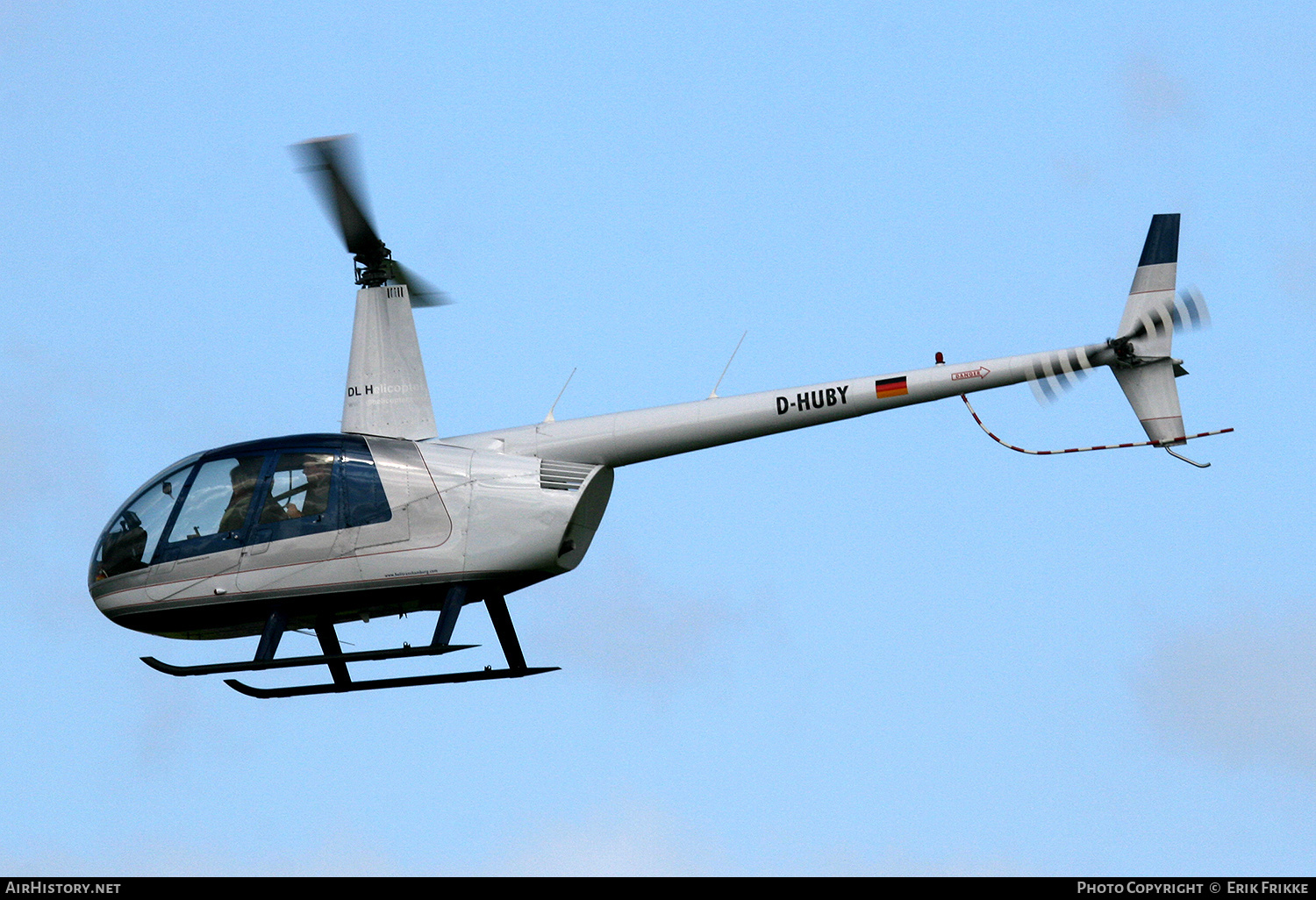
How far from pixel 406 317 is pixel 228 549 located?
3.72 m

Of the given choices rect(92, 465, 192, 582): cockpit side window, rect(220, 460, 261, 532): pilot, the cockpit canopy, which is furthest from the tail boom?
rect(92, 465, 192, 582): cockpit side window

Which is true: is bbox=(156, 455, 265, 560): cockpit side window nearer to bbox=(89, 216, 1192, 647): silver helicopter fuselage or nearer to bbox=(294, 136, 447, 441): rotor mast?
bbox=(89, 216, 1192, 647): silver helicopter fuselage

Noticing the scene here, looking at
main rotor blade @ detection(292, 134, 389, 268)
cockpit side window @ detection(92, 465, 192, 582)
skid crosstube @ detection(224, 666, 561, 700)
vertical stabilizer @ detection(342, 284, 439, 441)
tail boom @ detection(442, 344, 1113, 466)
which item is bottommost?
skid crosstube @ detection(224, 666, 561, 700)

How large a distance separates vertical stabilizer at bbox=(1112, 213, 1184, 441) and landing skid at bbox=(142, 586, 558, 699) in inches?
300

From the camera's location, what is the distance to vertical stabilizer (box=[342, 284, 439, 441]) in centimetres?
2348

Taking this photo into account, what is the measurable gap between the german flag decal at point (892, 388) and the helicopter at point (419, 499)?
0.05ft

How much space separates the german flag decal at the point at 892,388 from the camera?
71.5 feet

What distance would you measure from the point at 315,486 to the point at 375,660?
A: 2.31m

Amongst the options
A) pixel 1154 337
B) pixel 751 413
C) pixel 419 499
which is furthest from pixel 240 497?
pixel 1154 337

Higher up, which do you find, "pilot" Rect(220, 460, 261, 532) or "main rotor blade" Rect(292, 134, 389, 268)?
"main rotor blade" Rect(292, 134, 389, 268)

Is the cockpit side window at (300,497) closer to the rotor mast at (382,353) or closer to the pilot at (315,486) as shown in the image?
the pilot at (315,486)

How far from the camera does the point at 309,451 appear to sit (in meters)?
22.5
